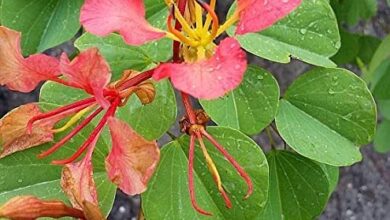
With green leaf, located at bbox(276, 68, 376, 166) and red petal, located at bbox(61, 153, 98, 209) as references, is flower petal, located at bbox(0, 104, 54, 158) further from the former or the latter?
green leaf, located at bbox(276, 68, 376, 166)

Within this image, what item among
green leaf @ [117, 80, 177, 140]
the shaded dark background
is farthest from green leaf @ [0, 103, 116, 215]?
the shaded dark background

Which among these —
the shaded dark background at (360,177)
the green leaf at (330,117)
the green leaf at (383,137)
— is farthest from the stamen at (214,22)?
the shaded dark background at (360,177)

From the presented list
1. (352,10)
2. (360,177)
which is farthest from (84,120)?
(360,177)

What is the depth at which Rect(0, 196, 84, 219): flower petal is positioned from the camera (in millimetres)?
567

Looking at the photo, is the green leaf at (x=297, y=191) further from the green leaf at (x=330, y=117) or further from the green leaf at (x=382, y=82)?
the green leaf at (x=382, y=82)

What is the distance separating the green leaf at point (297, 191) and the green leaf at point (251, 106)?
88 mm

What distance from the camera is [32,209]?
571 mm

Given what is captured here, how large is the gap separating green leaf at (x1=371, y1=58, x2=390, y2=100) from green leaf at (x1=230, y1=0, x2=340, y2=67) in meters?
0.47

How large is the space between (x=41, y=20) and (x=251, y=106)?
9.6 inches

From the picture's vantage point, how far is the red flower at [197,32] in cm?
50

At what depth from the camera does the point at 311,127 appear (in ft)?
2.59

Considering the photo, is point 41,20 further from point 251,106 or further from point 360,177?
point 360,177

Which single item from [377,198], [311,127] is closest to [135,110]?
[311,127]

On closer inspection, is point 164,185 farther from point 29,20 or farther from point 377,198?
point 377,198
